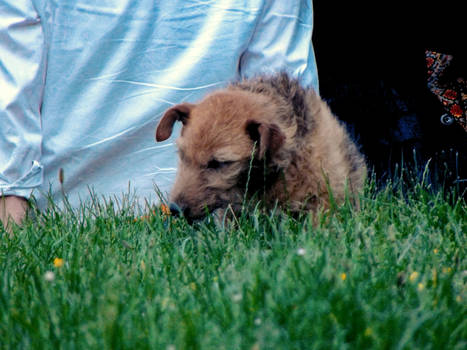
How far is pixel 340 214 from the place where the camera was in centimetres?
285

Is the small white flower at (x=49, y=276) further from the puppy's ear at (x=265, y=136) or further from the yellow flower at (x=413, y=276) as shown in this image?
the puppy's ear at (x=265, y=136)

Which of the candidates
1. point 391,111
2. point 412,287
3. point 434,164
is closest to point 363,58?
point 391,111

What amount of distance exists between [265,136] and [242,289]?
124cm

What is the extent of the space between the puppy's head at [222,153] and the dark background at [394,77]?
157cm

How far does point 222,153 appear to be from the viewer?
3029 mm

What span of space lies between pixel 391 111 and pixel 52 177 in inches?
92.5

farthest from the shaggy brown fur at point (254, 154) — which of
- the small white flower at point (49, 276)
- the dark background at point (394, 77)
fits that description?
the dark background at point (394, 77)

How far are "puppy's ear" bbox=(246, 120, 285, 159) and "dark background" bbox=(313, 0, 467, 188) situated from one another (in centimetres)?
164

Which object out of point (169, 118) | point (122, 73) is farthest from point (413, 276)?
point (122, 73)

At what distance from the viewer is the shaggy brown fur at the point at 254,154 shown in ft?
9.95

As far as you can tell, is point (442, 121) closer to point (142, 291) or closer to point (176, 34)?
point (176, 34)

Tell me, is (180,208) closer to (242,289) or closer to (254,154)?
(254,154)

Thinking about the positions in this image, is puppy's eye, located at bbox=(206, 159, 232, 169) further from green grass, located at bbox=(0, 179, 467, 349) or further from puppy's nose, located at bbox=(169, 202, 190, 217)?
green grass, located at bbox=(0, 179, 467, 349)

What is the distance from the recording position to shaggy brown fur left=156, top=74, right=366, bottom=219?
3.03m
